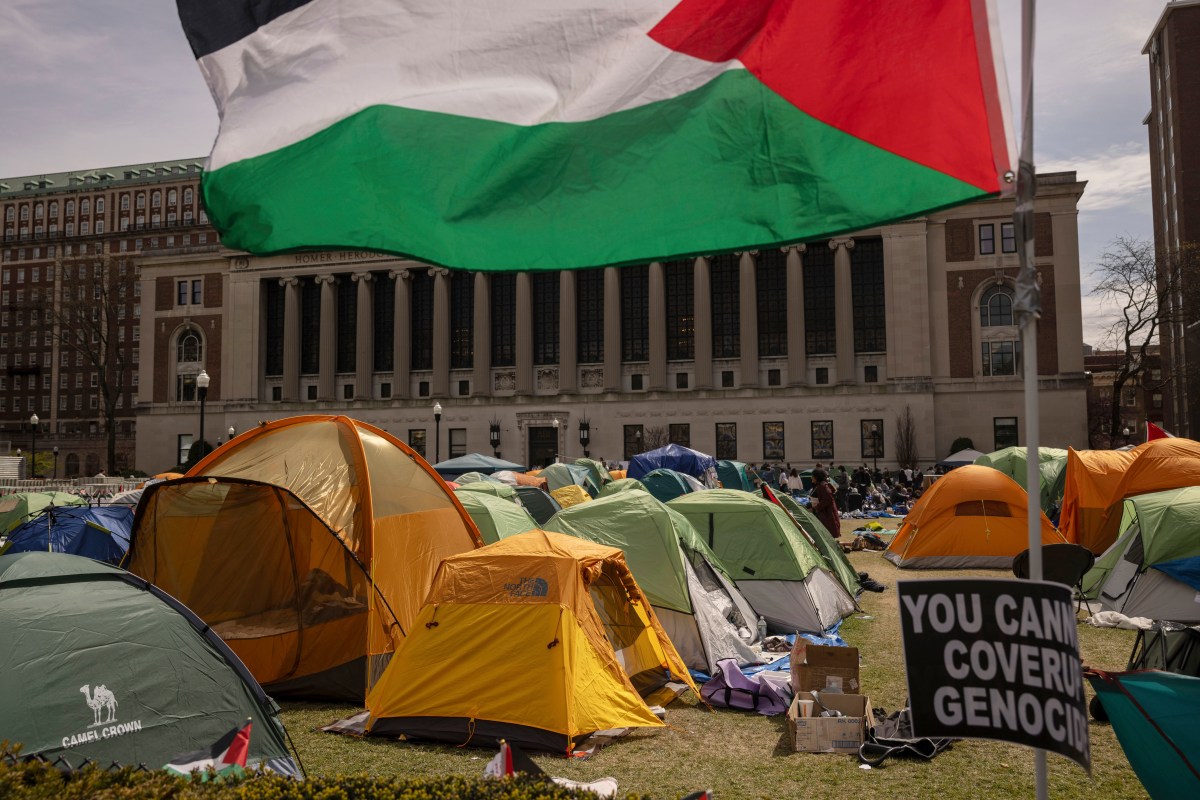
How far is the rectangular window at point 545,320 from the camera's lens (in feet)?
195

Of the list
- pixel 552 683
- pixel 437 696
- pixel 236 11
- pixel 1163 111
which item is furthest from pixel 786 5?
pixel 1163 111

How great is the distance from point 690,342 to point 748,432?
7.02 metres

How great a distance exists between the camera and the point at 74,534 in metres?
16.2

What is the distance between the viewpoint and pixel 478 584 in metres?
8.31

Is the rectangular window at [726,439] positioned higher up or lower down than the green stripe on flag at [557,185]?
lower down

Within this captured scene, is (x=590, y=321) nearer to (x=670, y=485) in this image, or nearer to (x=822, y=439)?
(x=822, y=439)

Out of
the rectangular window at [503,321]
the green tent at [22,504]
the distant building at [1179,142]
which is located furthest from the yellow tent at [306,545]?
the distant building at [1179,142]

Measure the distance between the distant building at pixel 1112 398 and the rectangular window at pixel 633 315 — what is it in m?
28.1

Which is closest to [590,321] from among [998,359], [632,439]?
[632,439]

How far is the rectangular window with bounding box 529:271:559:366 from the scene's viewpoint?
59.5 meters

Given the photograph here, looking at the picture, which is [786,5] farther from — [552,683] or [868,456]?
[868,456]

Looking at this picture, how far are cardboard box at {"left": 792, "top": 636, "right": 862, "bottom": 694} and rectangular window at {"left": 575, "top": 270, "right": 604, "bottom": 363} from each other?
50.3m

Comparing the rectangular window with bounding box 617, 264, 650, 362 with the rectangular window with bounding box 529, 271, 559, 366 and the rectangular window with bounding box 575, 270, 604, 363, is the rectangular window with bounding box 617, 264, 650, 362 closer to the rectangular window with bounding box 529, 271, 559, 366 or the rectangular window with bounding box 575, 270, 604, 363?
the rectangular window with bounding box 575, 270, 604, 363

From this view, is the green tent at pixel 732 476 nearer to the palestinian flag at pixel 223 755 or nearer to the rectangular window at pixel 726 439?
the rectangular window at pixel 726 439
